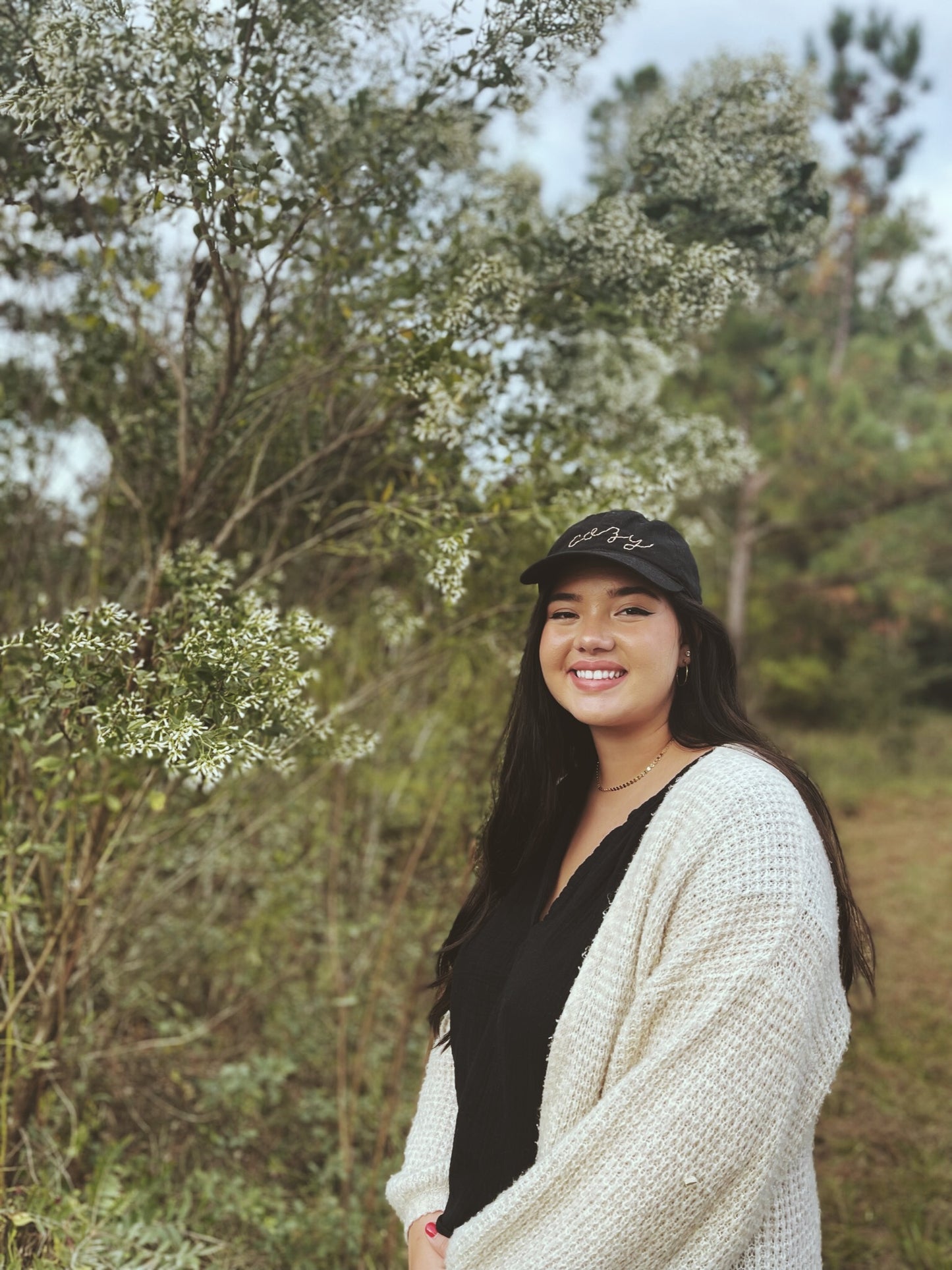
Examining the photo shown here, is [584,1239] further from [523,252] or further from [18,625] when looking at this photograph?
[18,625]

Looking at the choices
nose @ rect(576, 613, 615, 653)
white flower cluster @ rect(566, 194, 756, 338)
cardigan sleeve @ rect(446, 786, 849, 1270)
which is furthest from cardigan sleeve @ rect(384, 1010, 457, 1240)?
white flower cluster @ rect(566, 194, 756, 338)

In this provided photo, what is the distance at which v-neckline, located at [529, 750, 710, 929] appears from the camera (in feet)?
5.47

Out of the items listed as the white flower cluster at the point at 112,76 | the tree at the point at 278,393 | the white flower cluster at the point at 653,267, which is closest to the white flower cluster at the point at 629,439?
the tree at the point at 278,393

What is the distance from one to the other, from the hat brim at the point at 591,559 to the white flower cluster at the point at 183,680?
1.68ft

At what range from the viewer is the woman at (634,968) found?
138cm

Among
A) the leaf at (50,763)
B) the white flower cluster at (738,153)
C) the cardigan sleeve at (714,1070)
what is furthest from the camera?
the white flower cluster at (738,153)

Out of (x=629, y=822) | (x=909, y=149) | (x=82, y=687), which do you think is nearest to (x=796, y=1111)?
(x=629, y=822)

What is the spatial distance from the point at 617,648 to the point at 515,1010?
2.03ft

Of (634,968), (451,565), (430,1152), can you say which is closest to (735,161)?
(451,565)

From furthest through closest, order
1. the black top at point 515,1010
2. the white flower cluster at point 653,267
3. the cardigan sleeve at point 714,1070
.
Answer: the white flower cluster at point 653,267
the black top at point 515,1010
the cardigan sleeve at point 714,1070

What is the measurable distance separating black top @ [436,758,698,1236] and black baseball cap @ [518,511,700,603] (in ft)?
1.06

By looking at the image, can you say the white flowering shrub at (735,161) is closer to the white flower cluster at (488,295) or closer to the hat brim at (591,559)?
the white flower cluster at (488,295)

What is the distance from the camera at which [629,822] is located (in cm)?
169

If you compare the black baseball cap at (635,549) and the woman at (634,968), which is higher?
the black baseball cap at (635,549)
